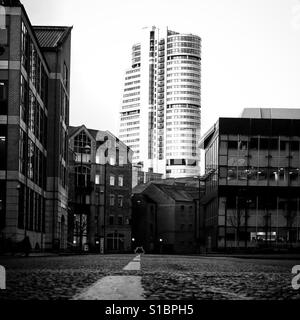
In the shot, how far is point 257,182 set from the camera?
206 ft

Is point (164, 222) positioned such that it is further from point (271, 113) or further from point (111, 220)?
point (271, 113)

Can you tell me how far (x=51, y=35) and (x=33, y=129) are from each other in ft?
38.4

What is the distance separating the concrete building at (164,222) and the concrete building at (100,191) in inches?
224

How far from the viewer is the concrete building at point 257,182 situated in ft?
202

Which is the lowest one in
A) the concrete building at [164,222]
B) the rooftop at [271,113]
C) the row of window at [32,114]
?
the concrete building at [164,222]

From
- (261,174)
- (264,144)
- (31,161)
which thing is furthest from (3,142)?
(264,144)

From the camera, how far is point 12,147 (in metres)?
34.6

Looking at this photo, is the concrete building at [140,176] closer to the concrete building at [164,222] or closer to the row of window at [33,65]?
the concrete building at [164,222]

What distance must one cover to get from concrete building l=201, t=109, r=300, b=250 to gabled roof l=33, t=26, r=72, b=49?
63.2 feet

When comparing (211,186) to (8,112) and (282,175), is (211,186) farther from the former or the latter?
(8,112)

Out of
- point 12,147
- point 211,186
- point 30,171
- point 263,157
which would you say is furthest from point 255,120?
point 12,147

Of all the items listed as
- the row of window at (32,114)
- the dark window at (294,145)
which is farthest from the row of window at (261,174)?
the row of window at (32,114)

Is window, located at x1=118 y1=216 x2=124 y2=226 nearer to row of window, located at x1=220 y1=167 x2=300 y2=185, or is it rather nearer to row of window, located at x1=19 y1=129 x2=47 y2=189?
row of window, located at x1=220 y1=167 x2=300 y2=185

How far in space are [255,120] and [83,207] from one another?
29451mm
